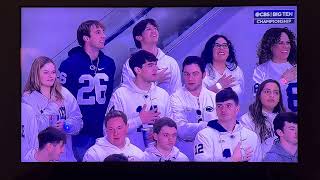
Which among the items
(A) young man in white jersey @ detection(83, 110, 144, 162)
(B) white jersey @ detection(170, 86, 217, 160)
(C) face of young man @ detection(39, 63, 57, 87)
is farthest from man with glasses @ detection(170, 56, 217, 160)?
(C) face of young man @ detection(39, 63, 57, 87)

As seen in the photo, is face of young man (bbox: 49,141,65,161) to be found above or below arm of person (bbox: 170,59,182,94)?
below

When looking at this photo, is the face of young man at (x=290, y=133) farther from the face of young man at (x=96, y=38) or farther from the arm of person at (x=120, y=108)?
the face of young man at (x=96, y=38)

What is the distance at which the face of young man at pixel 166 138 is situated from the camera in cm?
285

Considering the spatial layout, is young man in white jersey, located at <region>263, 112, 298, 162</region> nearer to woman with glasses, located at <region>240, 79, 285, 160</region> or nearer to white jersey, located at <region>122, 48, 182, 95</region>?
woman with glasses, located at <region>240, 79, 285, 160</region>

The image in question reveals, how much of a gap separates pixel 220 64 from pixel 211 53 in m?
0.10

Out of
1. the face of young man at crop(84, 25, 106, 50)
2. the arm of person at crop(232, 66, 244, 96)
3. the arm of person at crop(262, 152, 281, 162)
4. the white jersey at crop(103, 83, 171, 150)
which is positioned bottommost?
the arm of person at crop(262, 152, 281, 162)

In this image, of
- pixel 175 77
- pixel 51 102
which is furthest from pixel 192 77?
pixel 51 102

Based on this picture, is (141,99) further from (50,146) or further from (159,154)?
(50,146)

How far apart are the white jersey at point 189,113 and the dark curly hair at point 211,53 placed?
21 cm

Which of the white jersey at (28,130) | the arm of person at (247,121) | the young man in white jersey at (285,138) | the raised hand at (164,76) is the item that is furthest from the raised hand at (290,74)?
the white jersey at (28,130)

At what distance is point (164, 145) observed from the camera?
2.85 meters

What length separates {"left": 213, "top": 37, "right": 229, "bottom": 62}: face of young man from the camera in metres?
2.87

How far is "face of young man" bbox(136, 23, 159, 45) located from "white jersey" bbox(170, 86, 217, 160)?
39 cm
